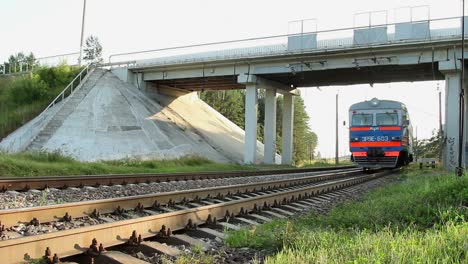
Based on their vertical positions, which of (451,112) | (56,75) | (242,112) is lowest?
(451,112)

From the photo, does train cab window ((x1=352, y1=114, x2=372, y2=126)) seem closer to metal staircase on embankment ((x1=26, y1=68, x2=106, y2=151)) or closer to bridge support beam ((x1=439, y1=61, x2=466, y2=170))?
bridge support beam ((x1=439, y1=61, x2=466, y2=170))

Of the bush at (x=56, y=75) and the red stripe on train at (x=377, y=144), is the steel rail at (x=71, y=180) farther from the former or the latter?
the bush at (x=56, y=75)

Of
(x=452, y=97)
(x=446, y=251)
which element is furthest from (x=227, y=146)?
(x=446, y=251)

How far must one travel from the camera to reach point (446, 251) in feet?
14.4

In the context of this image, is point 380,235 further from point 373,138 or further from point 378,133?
point 373,138

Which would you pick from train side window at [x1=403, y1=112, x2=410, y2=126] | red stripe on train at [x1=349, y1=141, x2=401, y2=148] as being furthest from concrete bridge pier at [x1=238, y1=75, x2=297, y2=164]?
train side window at [x1=403, y1=112, x2=410, y2=126]

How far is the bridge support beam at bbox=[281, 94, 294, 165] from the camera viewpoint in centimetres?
4059

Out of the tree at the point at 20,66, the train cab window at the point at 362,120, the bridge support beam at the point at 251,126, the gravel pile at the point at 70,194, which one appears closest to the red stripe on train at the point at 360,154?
the train cab window at the point at 362,120

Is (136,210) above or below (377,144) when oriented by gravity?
below

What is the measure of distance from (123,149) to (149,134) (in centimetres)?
399

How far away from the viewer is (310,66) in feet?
108

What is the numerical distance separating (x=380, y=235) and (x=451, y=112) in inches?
995

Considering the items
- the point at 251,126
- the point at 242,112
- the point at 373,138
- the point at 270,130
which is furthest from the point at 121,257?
the point at 242,112

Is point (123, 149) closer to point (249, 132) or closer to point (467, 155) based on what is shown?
point (249, 132)
